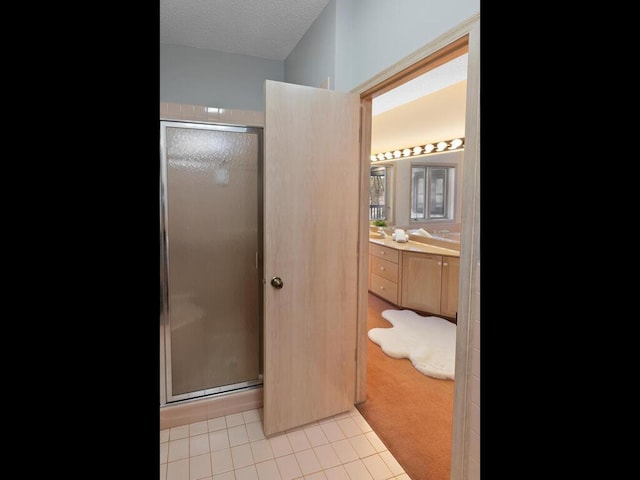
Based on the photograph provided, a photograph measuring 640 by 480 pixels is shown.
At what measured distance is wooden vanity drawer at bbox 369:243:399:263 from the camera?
3760mm

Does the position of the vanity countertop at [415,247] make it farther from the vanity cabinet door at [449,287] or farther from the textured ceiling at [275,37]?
the textured ceiling at [275,37]

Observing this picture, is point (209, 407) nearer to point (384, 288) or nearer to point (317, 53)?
point (317, 53)

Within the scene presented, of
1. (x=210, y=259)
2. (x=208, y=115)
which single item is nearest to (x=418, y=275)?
(x=210, y=259)

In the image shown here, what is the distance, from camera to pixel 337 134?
1.89 metres

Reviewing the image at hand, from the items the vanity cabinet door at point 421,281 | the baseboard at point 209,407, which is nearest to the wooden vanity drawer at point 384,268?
the vanity cabinet door at point 421,281

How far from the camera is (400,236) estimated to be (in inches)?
157

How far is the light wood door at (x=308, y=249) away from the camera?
1.77 m

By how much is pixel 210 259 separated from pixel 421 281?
2204mm

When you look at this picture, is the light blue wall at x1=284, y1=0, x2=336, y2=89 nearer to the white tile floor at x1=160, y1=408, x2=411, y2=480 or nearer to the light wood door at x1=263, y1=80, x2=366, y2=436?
the light wood door at x1=263, y1=80, x2=366, y2=436

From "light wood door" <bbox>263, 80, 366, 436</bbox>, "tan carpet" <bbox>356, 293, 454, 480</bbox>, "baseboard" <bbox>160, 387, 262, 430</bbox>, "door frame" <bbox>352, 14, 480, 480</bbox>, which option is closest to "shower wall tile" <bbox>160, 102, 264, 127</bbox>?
"light wood door" <bbox>263, 80, 366, 436</bbox>

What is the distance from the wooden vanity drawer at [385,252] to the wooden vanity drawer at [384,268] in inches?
1.6
